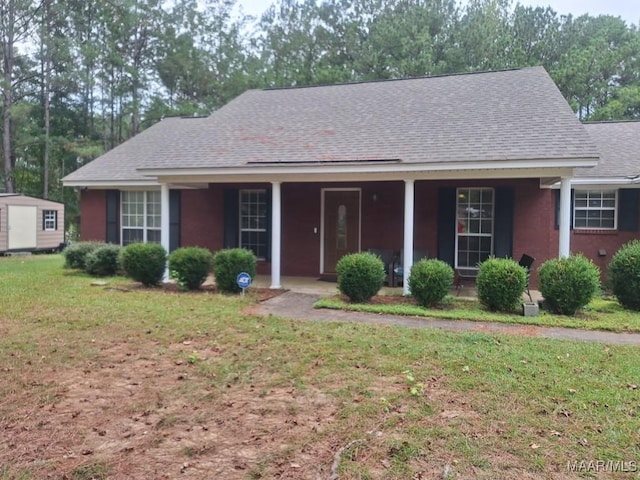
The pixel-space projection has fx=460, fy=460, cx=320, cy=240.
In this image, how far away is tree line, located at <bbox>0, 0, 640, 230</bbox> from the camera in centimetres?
2312

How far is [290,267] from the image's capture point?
11.8 m

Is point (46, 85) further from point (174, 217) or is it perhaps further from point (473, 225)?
point (473, 225)

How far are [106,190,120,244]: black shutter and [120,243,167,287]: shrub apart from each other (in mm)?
3739

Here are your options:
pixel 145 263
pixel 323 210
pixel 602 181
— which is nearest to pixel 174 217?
pixel 145 263

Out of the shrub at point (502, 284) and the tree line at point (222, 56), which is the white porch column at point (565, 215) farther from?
the tree line at point (222, 56)

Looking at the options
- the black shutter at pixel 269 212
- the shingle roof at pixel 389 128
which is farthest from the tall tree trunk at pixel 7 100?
the black shutter at pixel 269 212

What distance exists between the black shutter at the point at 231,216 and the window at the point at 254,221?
176 mm

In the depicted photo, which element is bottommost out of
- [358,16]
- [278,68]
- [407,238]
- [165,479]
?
[165,479]

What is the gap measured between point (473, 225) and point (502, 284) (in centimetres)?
344

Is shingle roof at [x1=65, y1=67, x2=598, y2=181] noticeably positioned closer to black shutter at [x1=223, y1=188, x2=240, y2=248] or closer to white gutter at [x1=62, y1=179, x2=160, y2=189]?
white gutter at [x1=62, y1=179, x2=160, y2=189]

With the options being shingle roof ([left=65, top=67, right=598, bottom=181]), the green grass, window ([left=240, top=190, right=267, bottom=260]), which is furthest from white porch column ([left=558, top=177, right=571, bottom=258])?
window ([left=240, top=190, right=267, bottom=260])

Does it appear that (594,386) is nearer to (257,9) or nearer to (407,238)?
(407,238)

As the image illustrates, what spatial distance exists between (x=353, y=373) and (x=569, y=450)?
6.67 feet

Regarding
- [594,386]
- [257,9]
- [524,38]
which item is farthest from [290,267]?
[257,9]
